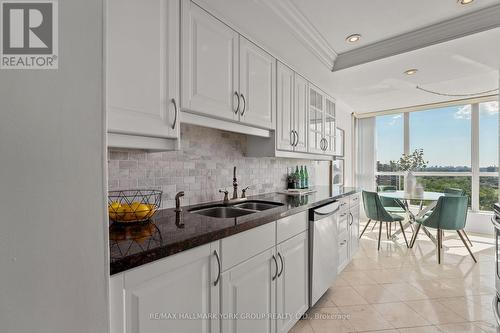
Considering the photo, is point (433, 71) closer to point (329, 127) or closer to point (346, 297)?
point (329, 127)

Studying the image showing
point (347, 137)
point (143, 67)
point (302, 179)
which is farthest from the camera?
point (347, 137)

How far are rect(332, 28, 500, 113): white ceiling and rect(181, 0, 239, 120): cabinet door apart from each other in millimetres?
1675

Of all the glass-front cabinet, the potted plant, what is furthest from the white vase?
the glass-front cabinet

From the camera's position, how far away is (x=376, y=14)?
2.02 m

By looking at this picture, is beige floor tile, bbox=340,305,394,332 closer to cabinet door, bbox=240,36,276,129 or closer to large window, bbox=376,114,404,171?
cabinet door, bbox=240,36,276,129

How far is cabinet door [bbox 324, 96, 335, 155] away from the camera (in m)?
3.33

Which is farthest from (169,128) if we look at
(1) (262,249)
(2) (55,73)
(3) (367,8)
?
(3) (367,8)

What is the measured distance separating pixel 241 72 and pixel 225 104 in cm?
33

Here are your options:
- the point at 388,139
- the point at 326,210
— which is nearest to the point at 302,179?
the point at 326,210

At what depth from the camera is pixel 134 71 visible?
3.77 feet

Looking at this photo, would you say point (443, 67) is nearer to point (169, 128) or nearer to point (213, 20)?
point (213, 20)

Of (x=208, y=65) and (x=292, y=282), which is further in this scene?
(x=292, y=282)

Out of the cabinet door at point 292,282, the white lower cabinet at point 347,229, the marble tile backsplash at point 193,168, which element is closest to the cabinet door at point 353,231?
the white lower cabinet at point 347,229

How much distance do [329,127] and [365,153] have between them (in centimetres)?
297
